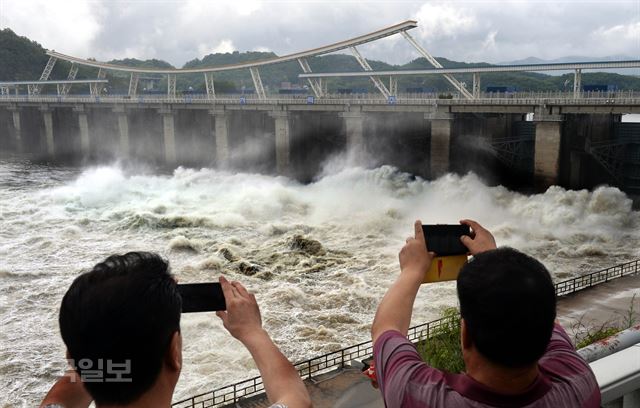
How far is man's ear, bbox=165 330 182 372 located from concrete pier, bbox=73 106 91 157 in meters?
51.3

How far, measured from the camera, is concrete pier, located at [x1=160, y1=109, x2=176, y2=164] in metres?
42.8

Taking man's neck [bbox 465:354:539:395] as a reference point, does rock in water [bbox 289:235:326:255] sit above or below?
below

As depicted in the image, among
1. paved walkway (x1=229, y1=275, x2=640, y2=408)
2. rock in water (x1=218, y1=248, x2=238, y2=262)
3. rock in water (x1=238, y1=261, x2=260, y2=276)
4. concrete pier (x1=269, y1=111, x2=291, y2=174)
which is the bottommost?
rock in water (x1=238, y1=261, x2=260, y2=276)

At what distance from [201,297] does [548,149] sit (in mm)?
24561

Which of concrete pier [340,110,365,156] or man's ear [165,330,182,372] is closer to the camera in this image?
man's ear [165,330,182,372]

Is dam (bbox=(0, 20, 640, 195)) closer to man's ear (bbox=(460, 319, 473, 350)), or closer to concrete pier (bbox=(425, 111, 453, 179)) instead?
concrete pier (bbox=(425, 111, 453, 179))

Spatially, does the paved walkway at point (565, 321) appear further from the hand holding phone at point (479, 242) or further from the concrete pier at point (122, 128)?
the concrete pier at point (122, 128)

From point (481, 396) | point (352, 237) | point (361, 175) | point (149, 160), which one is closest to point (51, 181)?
point (149, 160)

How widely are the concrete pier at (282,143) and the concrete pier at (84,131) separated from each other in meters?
20.9

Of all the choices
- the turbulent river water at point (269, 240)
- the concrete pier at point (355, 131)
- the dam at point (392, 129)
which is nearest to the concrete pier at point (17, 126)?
the dam at point (392, 129)

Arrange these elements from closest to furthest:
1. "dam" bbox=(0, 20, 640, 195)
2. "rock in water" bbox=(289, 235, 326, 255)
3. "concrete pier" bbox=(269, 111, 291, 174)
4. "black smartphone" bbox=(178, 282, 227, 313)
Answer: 1. "black smartphone" bbox=(178, 282, 227, 313)
2. "rock in water" bbox=(289, 235, 326, 255)
3. "dam" bbox=(0, 20, 640, 195)
4. "concrete pier" bbox=(269, 111, 291, 174)

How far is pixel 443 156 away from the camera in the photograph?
2836cm

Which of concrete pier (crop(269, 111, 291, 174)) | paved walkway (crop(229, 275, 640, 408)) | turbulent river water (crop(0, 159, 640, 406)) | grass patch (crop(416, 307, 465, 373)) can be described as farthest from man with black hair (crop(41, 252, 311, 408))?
concrete pier (crop(269, 111, 291, 174))

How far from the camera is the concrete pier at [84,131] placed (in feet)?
162
